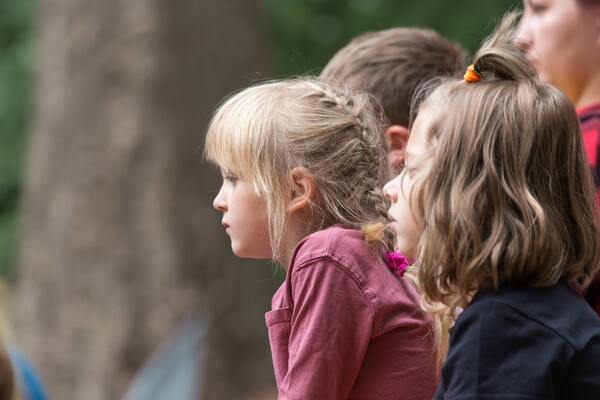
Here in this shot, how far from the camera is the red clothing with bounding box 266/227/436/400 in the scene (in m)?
2.36

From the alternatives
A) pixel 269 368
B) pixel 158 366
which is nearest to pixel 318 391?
pixel 158 366

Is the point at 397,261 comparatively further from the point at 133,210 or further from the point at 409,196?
the point at 133,210

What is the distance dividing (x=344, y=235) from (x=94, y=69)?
702cm

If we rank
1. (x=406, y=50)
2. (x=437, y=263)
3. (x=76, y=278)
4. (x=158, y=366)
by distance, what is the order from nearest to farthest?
(x=437, y=263)
(x=406, y=50)
(x=158, y=366)
(x=76, y=278)

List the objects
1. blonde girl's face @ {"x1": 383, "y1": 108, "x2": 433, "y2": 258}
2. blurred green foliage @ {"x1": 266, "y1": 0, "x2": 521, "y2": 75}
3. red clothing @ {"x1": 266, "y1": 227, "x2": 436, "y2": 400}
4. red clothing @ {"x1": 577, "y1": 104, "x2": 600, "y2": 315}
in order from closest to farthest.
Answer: blonde girl's face @ {"x1": 383, "y1": 108, "x2": 433, "y2": 258} → red clothing @ {"x1": 266, "y1": 227, "x2": 436, "y2": 400} → red clothing @ {"x1": 577, "y1": 104, "x2": 600, "y2": 315} → blurred green foliage @ {"x1": 266, "y1": 0, "x2": 521, "y2": 75}

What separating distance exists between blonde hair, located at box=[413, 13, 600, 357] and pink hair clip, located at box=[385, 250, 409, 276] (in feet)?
0.87

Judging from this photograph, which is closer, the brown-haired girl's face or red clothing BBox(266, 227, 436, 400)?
red clothing BBox(266, 227, 436, 400)

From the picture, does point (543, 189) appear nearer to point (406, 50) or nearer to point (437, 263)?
point (437, 263)

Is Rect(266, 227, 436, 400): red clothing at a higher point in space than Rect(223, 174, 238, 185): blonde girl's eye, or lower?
lower

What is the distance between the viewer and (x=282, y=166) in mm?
2594

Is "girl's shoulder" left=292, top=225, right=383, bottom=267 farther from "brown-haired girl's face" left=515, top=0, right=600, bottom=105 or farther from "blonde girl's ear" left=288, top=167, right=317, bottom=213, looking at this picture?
"brown-haired girl's face" left=515, top=0, right=600, bottom=105

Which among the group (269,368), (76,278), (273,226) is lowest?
(269,368)

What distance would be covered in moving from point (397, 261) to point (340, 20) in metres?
10.4

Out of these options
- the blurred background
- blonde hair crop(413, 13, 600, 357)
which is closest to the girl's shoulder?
blonde hair crop(413, 13, 600, 357)
